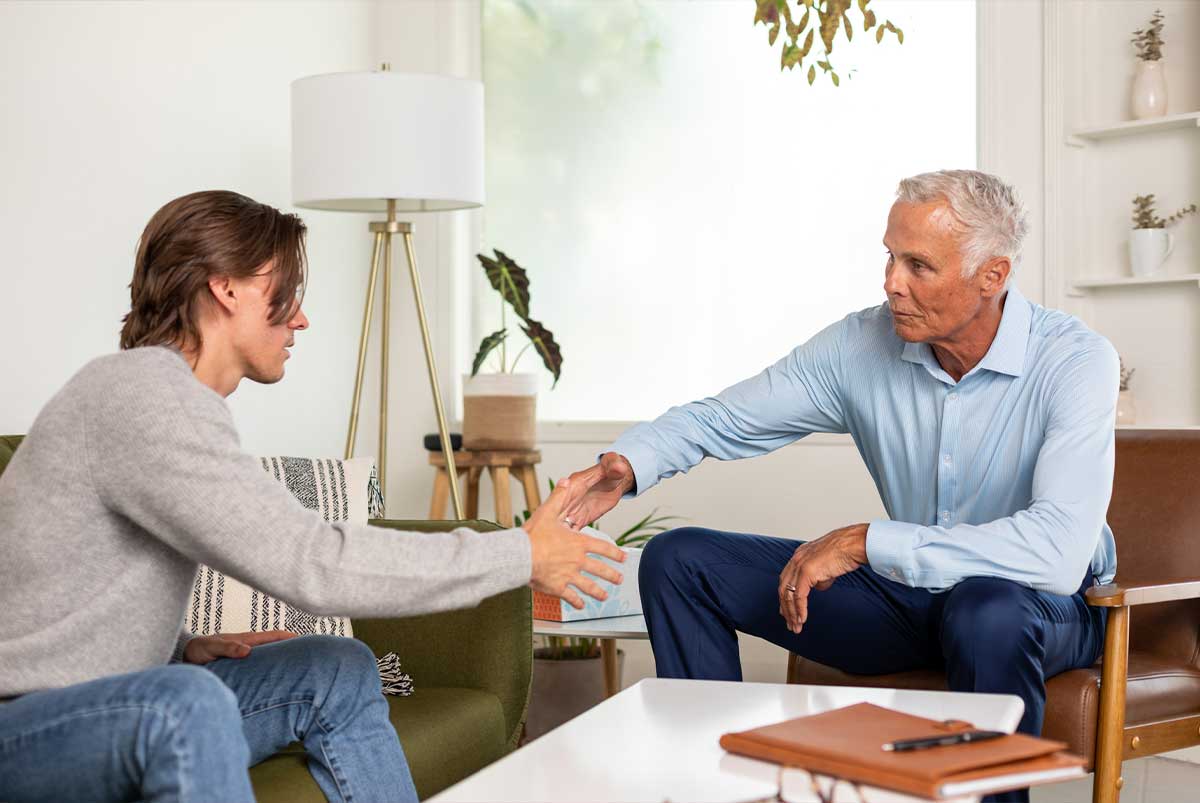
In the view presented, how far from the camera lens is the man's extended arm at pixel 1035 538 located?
77.7 inches

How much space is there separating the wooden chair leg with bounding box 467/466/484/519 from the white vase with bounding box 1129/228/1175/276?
6.72ft

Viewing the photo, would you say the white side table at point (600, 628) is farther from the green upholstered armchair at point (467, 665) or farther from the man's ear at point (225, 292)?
the man's ear at point (225, 292)

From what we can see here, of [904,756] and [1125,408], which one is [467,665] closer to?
[904,756]

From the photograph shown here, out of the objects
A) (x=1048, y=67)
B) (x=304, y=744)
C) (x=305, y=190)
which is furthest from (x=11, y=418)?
(x=1048, y=67)

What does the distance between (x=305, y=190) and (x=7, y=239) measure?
2.44 feet

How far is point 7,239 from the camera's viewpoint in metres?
3.06

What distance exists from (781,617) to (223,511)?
118 cm

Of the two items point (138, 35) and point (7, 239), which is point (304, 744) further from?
point (138, 35)

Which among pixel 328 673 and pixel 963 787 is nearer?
pixel 963 787

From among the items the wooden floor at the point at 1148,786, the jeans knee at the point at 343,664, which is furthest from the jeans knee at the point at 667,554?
the wooden floor at the point at 1148,786

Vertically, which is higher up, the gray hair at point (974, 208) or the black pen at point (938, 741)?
the gray hair at point (974, 208)

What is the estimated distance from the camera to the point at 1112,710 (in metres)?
1.96

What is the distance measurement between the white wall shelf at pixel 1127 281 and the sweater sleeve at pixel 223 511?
262cm

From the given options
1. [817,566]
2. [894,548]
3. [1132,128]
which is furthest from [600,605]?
[1132,128]
